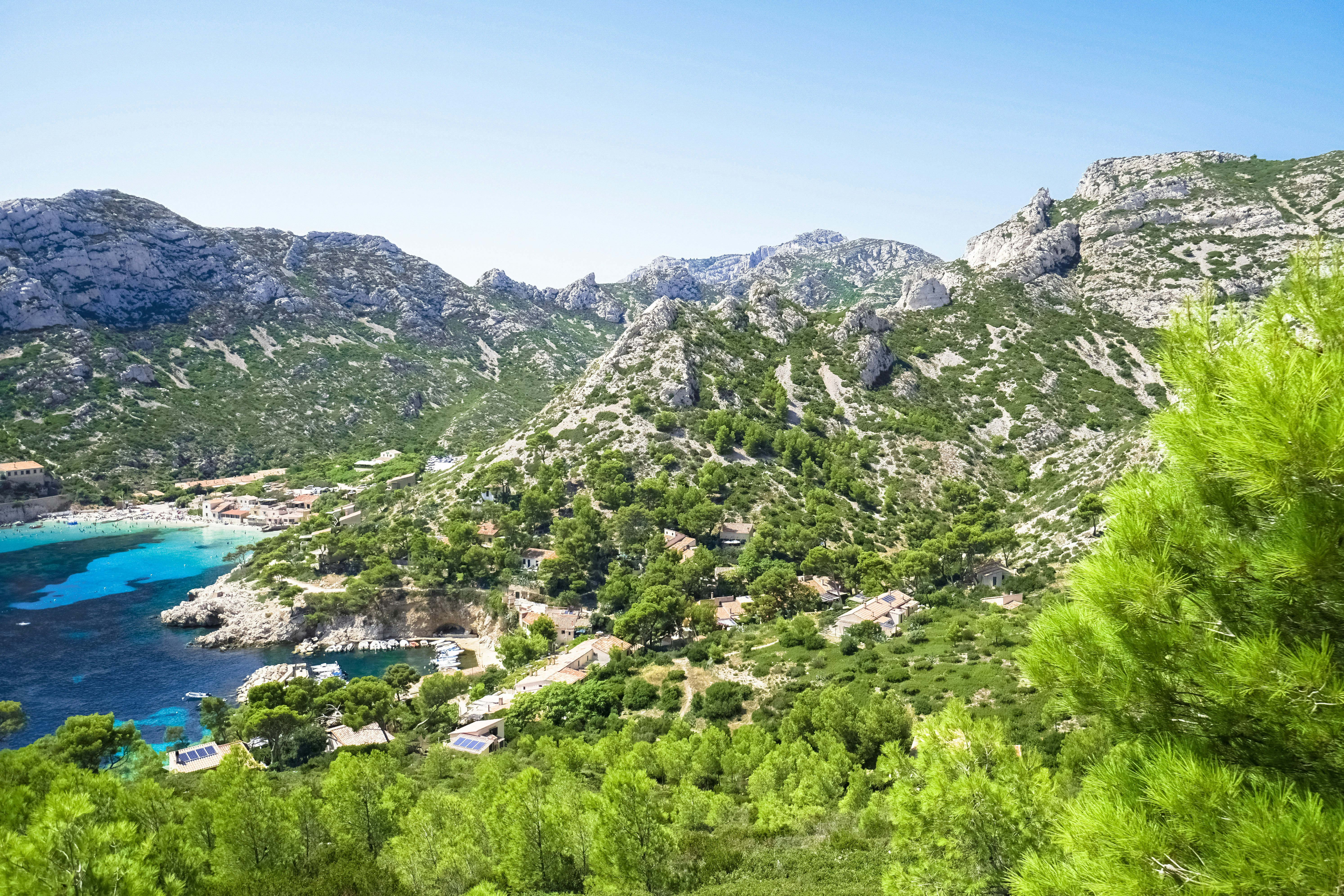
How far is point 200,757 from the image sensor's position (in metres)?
35.1

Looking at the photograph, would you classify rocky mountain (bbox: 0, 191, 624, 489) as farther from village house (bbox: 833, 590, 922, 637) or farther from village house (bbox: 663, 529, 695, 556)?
village house (bbox: 833, 590, 922, 637)

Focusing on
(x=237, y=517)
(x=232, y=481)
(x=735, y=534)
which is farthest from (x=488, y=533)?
(x=232, y=481)

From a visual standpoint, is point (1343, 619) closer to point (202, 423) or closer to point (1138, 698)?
point (1138, 698)

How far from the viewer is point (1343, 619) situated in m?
3.77

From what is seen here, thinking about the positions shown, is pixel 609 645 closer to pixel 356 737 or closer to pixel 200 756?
pixel 356 737

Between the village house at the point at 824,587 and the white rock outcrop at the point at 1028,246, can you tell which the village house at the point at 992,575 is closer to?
the village house at the point at 824,587

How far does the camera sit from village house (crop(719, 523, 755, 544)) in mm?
65125

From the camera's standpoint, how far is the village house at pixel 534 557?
6241 cm

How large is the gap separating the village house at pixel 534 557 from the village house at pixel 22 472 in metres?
84.0

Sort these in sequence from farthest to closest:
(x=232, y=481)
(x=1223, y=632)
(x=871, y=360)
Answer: (x=232, y=481) < (x=871, y=360) < (x=1223, y=632)

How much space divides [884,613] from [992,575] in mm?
12994

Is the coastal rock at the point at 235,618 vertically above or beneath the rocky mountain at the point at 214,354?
beneath

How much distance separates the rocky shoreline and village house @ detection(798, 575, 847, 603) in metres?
28.1

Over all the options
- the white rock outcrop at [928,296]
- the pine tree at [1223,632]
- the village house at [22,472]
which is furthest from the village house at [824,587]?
the village house at [22,472]
